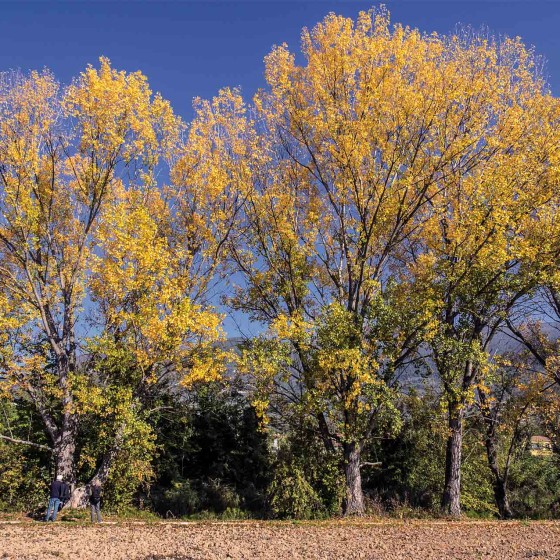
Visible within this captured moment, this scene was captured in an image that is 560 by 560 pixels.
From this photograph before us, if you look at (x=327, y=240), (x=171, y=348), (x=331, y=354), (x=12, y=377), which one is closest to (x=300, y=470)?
(x=331, y=354)

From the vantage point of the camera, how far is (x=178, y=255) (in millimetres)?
15258

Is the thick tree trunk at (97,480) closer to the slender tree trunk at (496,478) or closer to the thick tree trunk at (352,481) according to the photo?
the thick tree trunk at (352,481)

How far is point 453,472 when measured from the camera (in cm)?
1591

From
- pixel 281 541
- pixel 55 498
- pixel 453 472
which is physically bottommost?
pixel 281 541

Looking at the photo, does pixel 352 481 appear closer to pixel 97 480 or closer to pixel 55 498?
pixel 97 480

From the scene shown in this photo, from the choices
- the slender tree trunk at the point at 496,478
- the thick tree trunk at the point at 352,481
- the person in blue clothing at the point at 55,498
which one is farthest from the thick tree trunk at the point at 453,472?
the person in blue clothing at the point at 55,498

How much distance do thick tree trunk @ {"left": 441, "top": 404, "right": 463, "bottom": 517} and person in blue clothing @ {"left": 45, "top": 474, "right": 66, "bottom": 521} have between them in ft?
37.7

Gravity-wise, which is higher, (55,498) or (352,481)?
(352,481)

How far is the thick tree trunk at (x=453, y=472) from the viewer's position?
15477mm

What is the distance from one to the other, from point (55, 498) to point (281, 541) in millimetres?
7348

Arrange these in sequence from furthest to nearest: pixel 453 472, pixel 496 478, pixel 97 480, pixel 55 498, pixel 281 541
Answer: pixel 496 478, pixel 453 472, pixel 97 480, pixel 55 498, pixel 281 541

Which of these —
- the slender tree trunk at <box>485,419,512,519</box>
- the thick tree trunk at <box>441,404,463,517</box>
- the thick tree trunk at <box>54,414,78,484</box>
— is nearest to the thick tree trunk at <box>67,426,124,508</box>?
the thick tree trunk at <box>54,414,78,484</box>

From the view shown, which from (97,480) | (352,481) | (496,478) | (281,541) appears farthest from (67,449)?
(496,478)

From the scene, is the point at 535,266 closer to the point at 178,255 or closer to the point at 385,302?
the point at 385,302
